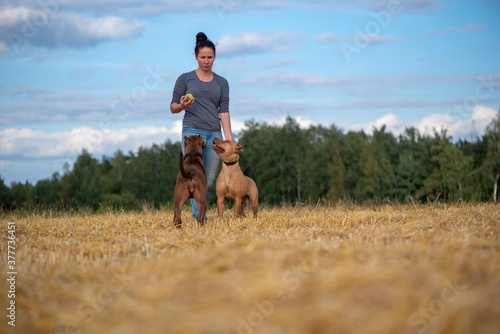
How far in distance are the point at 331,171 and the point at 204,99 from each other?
61322mm

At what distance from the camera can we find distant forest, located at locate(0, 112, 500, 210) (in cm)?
5922

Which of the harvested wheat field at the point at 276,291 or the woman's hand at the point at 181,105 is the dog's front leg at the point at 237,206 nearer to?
the woman's hand at the point at 181,105

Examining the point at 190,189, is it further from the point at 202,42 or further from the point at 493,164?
the point at 493,164

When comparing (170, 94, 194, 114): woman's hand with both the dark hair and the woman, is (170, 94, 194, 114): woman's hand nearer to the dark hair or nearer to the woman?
the woman

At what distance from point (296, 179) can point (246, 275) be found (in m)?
64.8

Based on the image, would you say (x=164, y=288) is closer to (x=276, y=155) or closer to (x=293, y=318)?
(x=293, y=318)

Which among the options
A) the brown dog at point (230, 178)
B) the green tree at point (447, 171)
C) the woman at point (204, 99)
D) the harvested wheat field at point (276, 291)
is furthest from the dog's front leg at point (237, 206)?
the green tree at point (447, 171)

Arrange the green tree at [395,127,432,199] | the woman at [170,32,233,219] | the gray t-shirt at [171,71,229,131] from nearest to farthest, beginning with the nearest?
the woman at [170,32,233,219] < the gray t-shirt at [171,71,229,131] < the green tree at [395,127,432,199]

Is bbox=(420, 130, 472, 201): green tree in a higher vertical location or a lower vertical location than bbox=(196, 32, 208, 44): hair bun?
lower

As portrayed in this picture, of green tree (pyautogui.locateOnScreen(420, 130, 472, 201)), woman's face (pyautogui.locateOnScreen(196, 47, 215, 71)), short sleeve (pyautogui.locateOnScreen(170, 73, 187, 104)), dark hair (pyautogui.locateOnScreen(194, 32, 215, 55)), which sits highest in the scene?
dark hair (pyautogui.locateOnScreen(194, 32, 215, 55))

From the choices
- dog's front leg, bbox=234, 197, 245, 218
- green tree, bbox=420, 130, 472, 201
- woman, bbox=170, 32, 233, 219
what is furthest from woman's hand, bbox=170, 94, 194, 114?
green tree, bbox=420, 130, 472, 201

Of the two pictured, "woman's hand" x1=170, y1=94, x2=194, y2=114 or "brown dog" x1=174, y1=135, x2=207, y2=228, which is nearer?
"brown dog" x1=174, y1=135, x2=207, y2=228

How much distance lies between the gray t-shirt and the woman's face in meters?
0.30

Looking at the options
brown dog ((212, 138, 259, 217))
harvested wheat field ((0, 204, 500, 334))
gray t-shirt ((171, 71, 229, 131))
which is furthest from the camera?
gray t-shirt ((171, 71, 229, 131))
